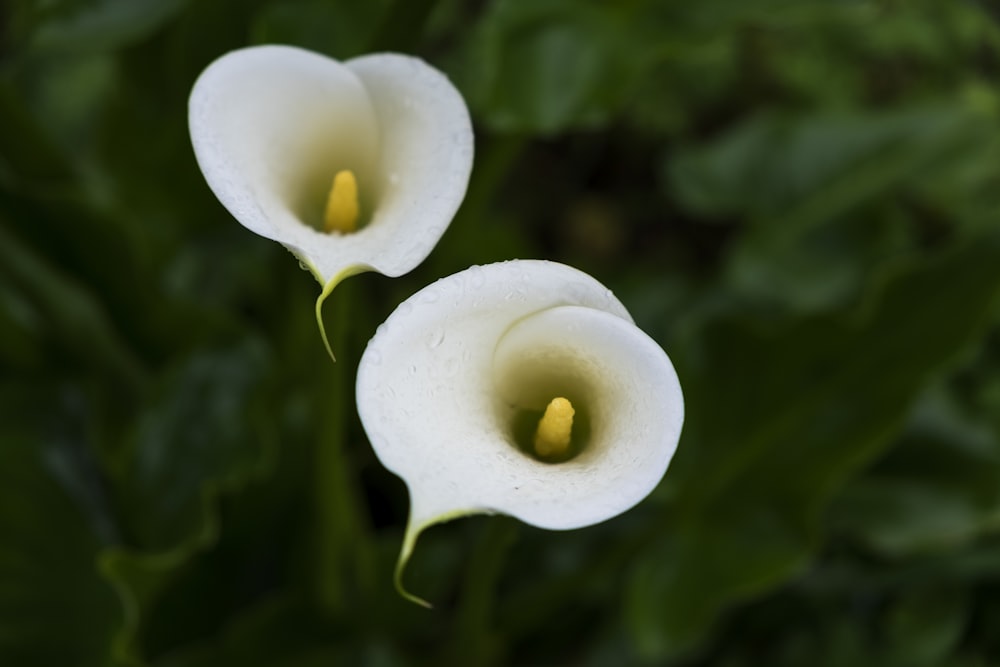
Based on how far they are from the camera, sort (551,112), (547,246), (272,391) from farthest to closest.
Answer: (547,246) → (272,391) → (551,112)

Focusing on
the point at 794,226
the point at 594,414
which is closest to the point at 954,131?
the point at 794,226

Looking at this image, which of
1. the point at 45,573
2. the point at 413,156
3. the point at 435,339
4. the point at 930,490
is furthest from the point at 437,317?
the point at 930,490

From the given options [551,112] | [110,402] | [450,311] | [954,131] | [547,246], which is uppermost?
[450,311]

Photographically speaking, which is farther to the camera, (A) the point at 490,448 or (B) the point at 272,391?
(B) the point at 272,391

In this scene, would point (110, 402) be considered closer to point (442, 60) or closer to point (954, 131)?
point (442, 60)

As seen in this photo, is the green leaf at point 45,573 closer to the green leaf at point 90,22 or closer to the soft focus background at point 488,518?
the soft focus background at point 488,518

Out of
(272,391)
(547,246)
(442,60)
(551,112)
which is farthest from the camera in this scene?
(547,246)

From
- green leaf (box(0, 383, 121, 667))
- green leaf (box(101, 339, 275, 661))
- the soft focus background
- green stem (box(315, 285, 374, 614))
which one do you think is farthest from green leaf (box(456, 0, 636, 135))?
green leaf (box(0, 383, 121, 667))

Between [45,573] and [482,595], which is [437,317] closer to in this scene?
[482,595]
